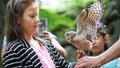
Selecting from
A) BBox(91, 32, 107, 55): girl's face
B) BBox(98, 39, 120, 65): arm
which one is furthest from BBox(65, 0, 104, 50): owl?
BBox(91, 32, 107, 55): girl's face

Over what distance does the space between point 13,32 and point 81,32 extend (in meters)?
0.40

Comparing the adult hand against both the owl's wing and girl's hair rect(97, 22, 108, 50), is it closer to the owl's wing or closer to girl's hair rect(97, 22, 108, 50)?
the owl's wing

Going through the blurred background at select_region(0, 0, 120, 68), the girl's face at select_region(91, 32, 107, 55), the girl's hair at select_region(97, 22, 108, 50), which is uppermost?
the girl's hair at select_region(97, 22, 108, 50)

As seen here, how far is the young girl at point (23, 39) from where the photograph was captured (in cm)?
214

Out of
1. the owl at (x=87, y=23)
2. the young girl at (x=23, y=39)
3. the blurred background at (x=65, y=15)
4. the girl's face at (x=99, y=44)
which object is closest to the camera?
the young girl at (x=23, y=39)

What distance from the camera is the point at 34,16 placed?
2.22 meters

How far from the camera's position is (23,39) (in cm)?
223

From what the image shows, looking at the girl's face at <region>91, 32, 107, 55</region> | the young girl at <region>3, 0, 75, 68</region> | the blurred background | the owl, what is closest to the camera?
the young girl at <region>3, 0, 75, 68</region>

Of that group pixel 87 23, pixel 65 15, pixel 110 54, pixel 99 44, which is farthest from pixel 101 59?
pixel 65 15

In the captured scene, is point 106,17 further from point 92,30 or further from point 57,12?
point 92,30

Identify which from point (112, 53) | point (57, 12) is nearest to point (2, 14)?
point (112, 53)

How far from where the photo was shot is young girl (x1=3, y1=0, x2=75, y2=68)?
7.03 feet

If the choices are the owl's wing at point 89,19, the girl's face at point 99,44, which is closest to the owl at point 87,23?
the owl's wing at point 89,19

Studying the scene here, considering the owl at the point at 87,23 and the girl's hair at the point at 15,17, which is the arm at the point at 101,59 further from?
the girl's hair at the point at 15,17
